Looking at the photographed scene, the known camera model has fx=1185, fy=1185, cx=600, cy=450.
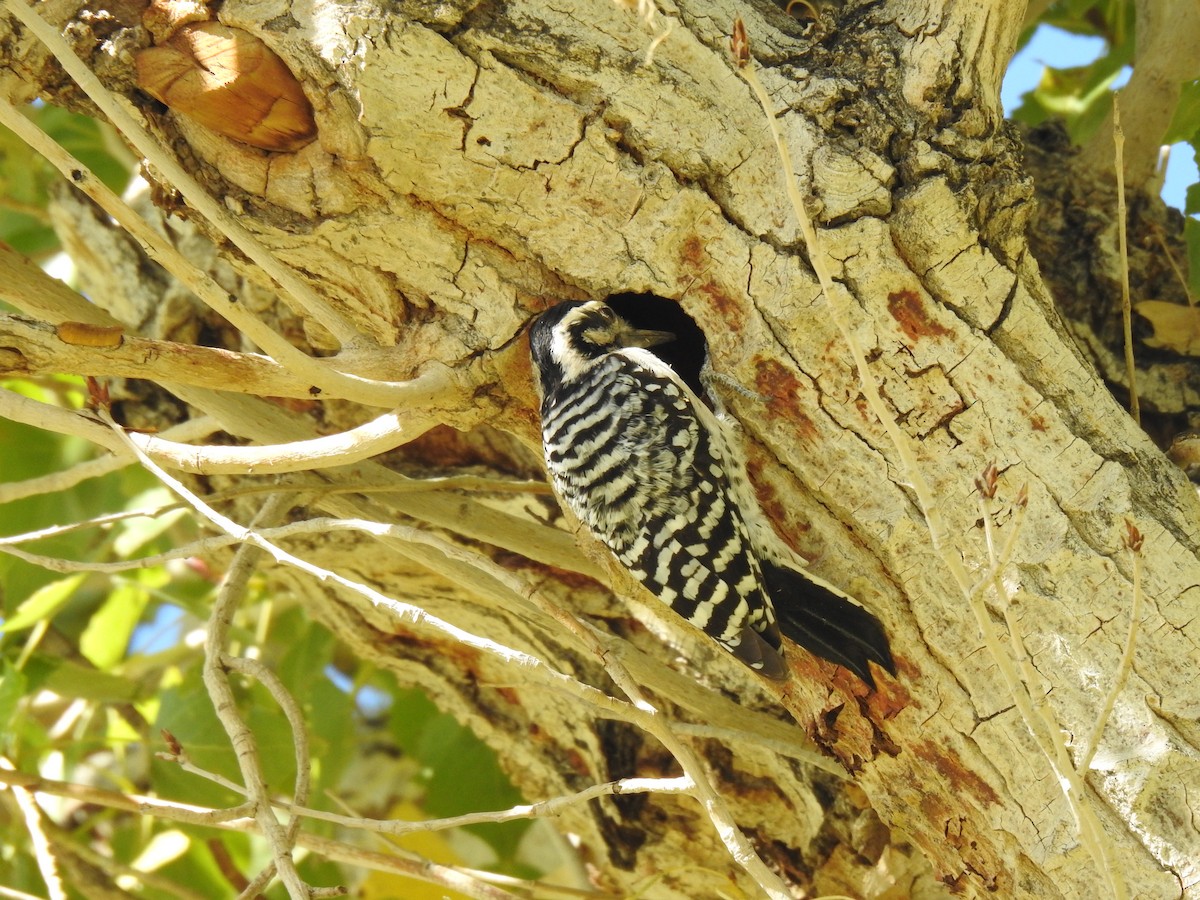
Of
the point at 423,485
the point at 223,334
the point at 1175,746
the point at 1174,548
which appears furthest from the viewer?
the point at 223,334

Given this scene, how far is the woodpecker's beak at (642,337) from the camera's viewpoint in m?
3.09

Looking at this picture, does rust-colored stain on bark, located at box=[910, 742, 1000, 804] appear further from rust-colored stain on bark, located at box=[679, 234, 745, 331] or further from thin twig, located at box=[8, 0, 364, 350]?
thin twig, located at box=[8, 0, 364, 350]

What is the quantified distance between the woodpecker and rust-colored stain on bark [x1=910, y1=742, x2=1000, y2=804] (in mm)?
165

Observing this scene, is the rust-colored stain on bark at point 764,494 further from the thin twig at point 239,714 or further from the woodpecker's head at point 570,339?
the thin twig at point 239,714

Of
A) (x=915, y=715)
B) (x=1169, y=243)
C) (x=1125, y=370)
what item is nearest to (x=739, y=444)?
(x=915, y=715)

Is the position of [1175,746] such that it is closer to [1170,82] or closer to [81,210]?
[1170,82]

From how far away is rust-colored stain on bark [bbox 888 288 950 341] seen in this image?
223 centimetres

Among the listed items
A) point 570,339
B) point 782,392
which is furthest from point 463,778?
point 782,392

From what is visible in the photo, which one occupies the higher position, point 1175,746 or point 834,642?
point 1175,746

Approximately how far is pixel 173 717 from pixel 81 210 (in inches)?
56.6

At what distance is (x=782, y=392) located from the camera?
227cm

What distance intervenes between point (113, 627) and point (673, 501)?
196 centimetres

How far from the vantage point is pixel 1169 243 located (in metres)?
3.12

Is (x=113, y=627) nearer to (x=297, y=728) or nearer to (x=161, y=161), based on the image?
(x=297, y=728)
